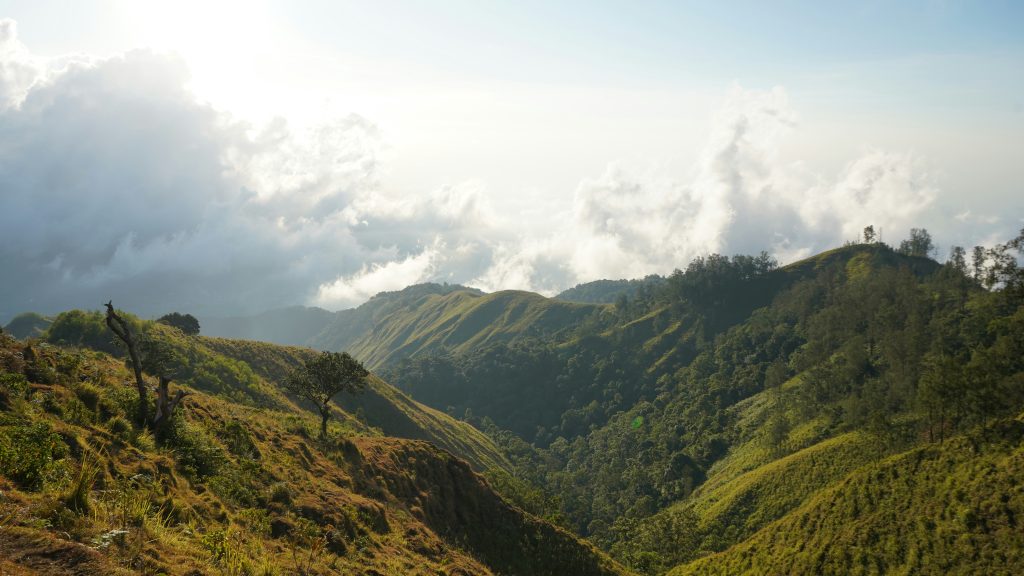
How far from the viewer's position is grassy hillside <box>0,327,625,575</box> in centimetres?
1434

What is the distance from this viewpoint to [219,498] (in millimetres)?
26078

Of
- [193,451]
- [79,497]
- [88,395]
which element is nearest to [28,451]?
[79,497]

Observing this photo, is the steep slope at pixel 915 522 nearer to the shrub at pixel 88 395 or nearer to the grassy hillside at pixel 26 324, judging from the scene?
the shrub at pixel 88 395

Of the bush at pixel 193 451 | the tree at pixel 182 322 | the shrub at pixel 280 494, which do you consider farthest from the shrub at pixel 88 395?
the tree at pixel 182 322

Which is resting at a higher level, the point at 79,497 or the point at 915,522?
the point at 79,497

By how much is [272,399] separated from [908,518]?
100902mm

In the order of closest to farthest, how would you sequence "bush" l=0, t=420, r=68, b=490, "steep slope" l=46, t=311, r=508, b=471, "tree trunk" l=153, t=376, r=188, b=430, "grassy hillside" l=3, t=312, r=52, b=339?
1. "bush" l=0, t=420, r=68, b=490
2. "tree trunk" l=153, t=376, r=188, b=430
3. "steep slope" l=46, t=311, r=508, b=471
4. "grassy hillside" l=3, t=312, r=52, b=339

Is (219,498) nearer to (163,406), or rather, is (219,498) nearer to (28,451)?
(163,406)

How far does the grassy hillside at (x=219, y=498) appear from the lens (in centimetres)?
1434

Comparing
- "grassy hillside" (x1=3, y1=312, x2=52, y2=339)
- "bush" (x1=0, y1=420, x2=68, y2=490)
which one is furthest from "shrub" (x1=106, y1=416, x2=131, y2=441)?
"grassy hillside" (x1=3, y1=312, x2=52, y2=339)

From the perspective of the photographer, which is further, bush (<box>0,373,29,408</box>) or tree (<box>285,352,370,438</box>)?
tree (<box>285,352,370,438</box>)

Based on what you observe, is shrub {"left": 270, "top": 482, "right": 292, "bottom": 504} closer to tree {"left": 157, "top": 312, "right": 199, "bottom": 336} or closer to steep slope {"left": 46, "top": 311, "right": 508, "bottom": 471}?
steep slope {"left": 46, "top": 311, "right": 508, "bottom": 471}

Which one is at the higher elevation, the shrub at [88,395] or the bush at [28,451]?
the shrub at [88,395]

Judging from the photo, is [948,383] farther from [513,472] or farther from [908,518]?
[513,472]
